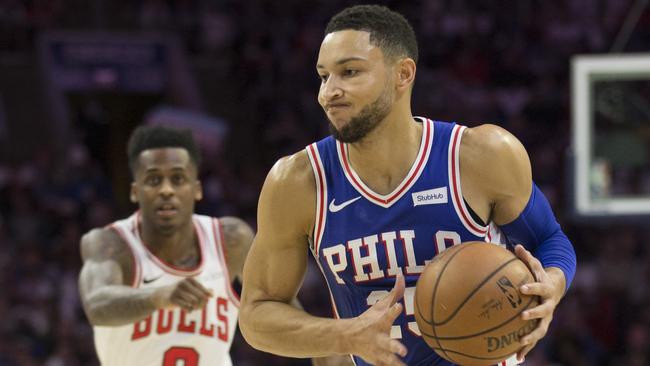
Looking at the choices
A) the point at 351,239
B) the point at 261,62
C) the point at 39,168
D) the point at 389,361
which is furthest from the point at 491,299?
the point at 261,62

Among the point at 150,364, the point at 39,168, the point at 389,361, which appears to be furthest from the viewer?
the point at 39,168

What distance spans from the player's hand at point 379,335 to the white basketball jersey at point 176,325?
1.81m

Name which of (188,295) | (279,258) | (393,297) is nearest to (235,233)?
(188,295)

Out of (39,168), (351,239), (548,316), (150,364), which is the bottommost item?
(150,364)

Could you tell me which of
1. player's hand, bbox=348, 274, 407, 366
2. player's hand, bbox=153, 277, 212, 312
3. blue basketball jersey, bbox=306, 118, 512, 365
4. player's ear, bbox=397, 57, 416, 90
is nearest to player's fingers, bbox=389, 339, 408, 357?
player's hand, bbox=348, 274, 407, 366

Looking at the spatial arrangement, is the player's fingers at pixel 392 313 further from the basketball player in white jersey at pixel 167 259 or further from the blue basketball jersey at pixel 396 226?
the basketball player in white jersey at pixel 167 259

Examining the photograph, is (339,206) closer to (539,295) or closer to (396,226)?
(396,226)

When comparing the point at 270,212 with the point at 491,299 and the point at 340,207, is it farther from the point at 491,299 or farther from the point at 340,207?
the point at 491,299

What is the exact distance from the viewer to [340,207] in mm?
3389

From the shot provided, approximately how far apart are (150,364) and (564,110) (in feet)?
27.2

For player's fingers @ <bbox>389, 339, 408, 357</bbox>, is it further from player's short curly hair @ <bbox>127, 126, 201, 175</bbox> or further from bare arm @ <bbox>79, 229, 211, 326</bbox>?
player's short curly hair @ <bbox>127, 126, 201, 175</bbox>

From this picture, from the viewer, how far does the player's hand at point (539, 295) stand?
9.67ft

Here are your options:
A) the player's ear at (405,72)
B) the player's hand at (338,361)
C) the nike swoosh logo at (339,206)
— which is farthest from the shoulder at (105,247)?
the player's ear at (405,72)

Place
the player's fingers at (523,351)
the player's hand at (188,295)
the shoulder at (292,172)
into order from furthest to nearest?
the player's hand at (188,295) < the shoulder at (292,172) < the player's fingers at (523,351)
